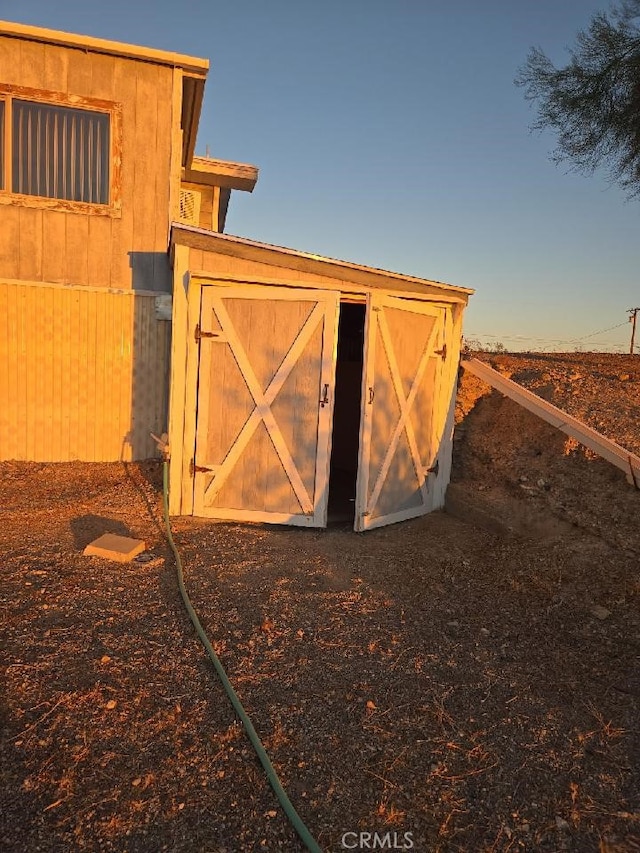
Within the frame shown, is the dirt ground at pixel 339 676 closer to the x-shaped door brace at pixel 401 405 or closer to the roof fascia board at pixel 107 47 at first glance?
the x-shaped door brace at pixel 401 405

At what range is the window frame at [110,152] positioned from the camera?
7.76 m

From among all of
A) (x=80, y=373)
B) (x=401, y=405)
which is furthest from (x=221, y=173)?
(x=401, y=405)

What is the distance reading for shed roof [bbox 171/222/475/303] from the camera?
621 cm

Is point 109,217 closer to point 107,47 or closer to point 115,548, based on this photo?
point 107,47

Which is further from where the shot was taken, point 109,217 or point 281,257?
point 109,217

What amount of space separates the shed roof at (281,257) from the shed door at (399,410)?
0.76ft

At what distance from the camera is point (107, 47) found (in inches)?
306

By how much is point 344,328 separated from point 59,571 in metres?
7.27

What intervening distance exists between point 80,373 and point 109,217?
2.28m

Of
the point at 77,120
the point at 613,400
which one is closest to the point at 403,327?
the point at 613,400

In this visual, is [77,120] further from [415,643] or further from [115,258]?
[415,643]

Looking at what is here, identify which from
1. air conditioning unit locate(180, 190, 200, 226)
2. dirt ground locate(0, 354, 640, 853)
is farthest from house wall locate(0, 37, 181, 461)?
air conditioning unit locate(180, 190, 200, 226)

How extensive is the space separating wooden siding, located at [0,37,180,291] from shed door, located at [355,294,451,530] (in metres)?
3.69

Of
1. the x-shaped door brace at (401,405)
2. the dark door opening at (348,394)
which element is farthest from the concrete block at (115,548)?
the dark door opening at (348,394)
